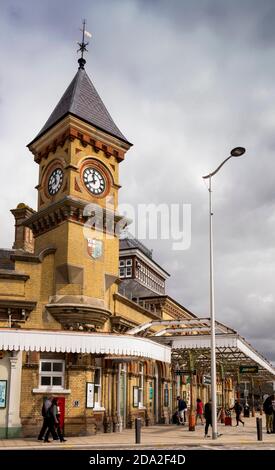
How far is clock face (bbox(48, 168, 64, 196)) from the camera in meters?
25.4

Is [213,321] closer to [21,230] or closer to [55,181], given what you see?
[55,181]

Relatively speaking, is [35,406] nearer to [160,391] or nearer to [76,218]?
[76,218]

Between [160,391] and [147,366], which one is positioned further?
[160,391]

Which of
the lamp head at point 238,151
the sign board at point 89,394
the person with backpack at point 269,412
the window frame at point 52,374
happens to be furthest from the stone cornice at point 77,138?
the person with backpack at point 269,412

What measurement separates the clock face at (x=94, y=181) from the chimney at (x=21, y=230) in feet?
29.0

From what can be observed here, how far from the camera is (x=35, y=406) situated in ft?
70.0

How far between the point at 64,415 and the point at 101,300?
515 centimetres

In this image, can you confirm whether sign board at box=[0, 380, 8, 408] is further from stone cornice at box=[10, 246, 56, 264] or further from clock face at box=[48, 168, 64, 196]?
clock face at box=[48, 168, 64, 196]

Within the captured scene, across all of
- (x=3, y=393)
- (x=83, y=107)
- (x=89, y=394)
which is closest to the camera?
(x=3, y=393)

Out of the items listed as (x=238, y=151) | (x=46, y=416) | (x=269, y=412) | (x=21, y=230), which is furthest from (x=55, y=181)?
(x=269, y=412)

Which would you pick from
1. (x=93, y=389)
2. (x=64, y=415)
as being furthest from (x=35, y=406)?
(x=93, y=389)

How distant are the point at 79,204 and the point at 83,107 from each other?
5.45 m

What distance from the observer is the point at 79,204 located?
78.4 feet

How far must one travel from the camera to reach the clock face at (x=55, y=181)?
83.3 ft
